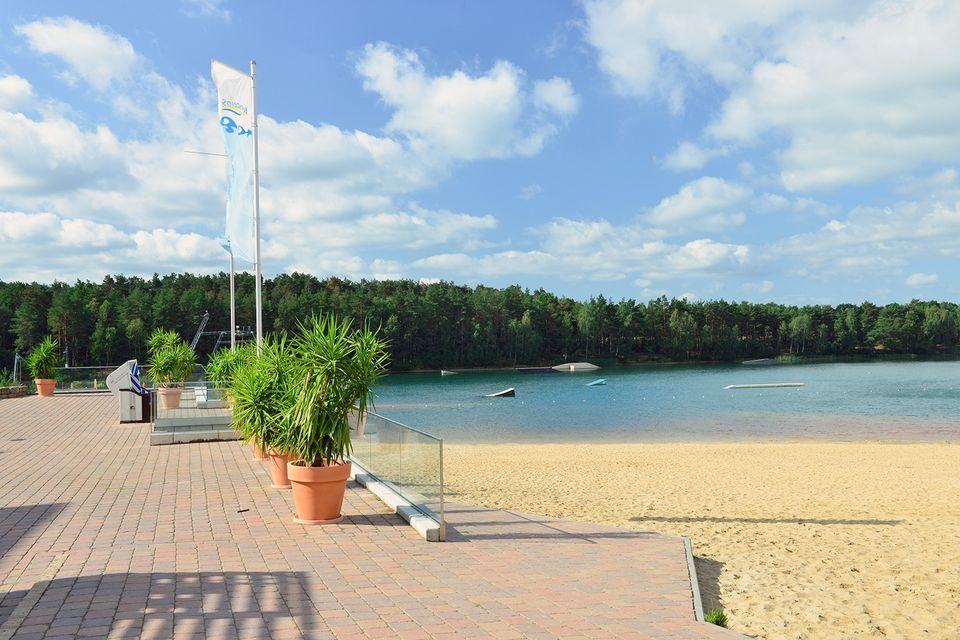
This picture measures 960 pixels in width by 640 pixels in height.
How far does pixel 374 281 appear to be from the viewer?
116 meters

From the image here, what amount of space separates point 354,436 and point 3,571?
17.6ft

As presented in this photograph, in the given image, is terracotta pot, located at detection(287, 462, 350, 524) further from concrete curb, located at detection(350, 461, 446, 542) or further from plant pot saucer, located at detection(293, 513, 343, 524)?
concrete curb, located at detection(350, 461, 446, 542)

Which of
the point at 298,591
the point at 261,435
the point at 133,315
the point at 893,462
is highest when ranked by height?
the point at 133,315

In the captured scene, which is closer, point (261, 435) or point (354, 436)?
point (261, 435)

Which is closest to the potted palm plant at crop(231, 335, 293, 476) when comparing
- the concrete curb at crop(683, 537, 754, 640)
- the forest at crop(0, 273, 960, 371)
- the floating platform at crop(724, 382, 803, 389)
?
the concrete curb at crop(683, 537, 754, 640)

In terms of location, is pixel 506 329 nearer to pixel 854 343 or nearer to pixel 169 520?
pixel 854 343

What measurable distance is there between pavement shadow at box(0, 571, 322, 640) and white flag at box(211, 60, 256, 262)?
11.3 m

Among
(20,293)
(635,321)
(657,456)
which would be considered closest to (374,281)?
(635,321)

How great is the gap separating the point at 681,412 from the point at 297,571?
35.1 meters

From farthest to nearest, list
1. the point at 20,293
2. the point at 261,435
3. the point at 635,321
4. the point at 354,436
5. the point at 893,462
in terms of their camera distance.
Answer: the point at 635,321, the point at 20,293, the point at 893,462, the point at 354,436, the point at 261,435

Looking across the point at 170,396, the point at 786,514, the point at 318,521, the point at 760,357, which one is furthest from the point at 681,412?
the point at 760,357

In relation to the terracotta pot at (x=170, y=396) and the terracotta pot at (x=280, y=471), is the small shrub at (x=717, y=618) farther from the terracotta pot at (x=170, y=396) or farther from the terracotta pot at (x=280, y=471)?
the terracotta pot at (x=170, y=396)

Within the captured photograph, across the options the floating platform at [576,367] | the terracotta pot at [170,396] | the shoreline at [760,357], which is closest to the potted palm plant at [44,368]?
the terracotta pot at [170,396]

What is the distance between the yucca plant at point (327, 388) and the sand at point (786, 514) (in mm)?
4104
